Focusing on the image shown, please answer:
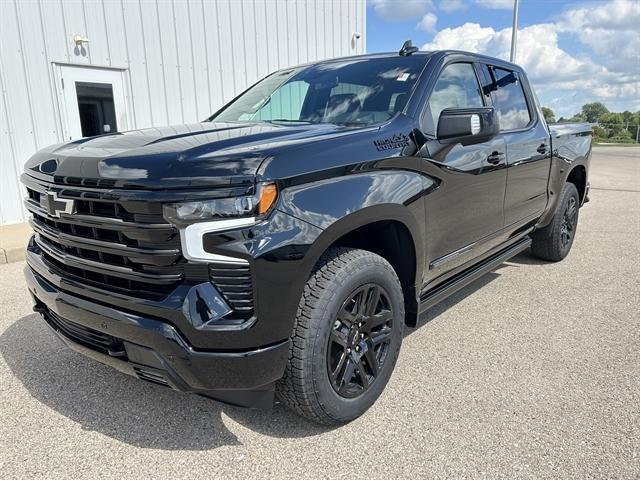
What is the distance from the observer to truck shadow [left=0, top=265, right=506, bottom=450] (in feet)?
7.90

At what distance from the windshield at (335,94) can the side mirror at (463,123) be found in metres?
0.27

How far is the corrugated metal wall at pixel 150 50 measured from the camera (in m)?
6.77

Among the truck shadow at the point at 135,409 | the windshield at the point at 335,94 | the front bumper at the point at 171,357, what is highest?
the windshield at the point at 335,94

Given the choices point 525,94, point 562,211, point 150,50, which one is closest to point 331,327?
point 525,94

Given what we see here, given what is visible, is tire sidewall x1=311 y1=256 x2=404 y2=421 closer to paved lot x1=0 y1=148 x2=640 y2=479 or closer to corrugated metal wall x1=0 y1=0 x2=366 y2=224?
paved lot x1=0 y1=148 x2=640 y2=479

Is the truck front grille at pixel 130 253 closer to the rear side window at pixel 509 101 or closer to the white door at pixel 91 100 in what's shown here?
the rear side window at pixel 509 101

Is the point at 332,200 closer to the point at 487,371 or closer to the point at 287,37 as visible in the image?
the point at 487,371

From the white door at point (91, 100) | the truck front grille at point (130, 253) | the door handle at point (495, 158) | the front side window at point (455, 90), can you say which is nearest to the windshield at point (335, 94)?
the front side window at point (455, 90)

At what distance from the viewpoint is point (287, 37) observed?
959 centimetres

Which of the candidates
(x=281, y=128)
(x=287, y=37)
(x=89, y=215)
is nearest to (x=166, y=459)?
(x=89, y=215)

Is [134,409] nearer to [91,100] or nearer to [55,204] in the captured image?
[55,204]

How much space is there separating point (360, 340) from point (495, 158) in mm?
1769

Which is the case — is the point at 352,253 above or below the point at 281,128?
below

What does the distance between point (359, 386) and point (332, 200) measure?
3.22 feet
